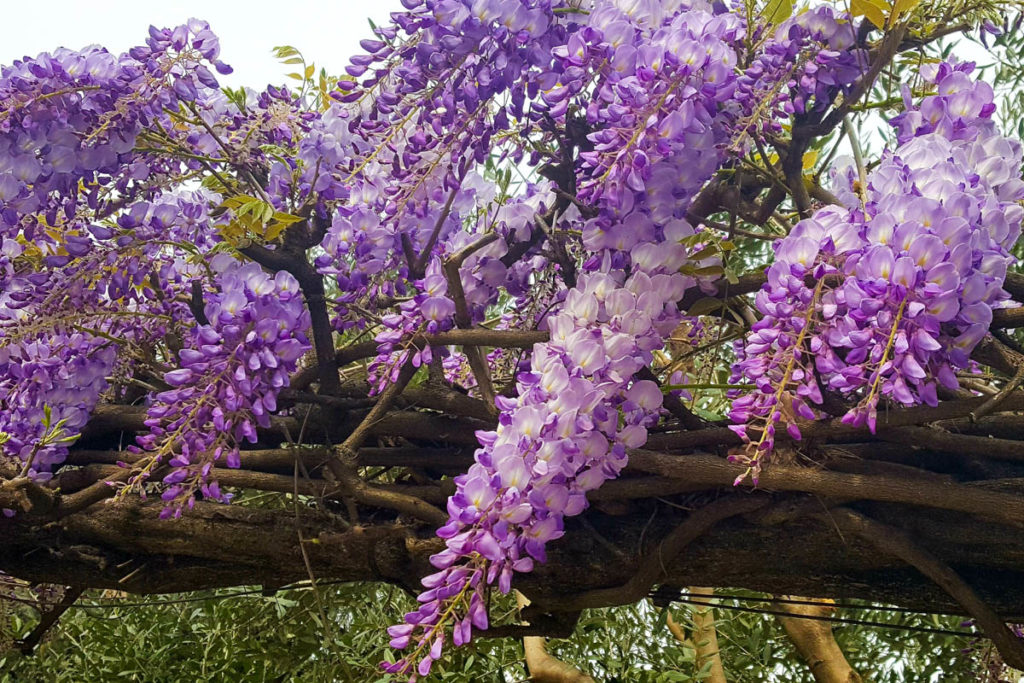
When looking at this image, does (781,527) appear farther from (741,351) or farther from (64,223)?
(64,223)

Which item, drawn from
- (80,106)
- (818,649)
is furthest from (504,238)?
(818,649)

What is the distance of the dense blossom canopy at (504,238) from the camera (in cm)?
79

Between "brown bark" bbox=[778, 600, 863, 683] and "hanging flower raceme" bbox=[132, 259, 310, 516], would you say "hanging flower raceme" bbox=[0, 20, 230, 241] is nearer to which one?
"hanging flower raceme" bbox=[132, 259, 310, 516]

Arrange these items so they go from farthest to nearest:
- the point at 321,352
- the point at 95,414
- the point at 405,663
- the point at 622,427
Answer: the point at 95,414, the point at 321,352, the point at 622,427, the point at 405,663

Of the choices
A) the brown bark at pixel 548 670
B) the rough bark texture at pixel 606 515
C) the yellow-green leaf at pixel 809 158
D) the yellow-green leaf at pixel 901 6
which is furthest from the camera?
the brown bark at pixel 548 670

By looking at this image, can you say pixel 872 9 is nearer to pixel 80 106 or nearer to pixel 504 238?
pixel 504 238

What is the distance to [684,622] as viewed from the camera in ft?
6.66

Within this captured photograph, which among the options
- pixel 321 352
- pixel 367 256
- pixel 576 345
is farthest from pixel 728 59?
pixel 321 352

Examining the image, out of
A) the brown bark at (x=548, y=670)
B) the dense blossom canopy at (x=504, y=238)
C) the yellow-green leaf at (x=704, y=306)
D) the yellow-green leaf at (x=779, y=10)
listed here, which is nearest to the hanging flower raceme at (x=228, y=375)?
the dense blossom canopy at (x=504, y=238)

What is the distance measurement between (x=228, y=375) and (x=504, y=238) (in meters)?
0.33

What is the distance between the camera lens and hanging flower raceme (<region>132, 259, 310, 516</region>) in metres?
0.96

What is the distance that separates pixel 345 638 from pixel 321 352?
1009mm

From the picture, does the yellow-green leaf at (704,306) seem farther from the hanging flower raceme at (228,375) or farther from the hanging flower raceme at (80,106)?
the hanging flower raceme at (80,106)

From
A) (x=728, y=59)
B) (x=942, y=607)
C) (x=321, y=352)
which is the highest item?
(x=728, y=59)
